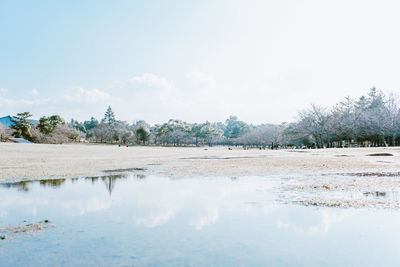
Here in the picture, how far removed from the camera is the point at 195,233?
5.40m

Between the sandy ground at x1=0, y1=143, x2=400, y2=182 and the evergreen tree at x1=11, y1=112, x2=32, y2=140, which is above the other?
the evergreen tree at x1=11, y1=112, x2=32, y2=140

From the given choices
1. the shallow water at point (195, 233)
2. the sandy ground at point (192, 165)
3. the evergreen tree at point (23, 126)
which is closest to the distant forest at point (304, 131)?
the evergreen tree at point (23, 126)

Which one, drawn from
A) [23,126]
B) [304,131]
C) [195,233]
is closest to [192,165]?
[195,233]

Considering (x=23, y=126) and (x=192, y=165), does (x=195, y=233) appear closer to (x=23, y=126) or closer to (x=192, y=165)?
(x=192, y=165)

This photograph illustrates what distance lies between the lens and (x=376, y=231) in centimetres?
541

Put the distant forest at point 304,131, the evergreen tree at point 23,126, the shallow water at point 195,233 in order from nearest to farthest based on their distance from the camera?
the shallow water at point 195,233
the distant forest at point 304,131
the evergreen tree at point 23,126

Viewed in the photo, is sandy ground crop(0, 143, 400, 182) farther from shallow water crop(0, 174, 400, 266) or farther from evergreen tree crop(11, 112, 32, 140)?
evergreen tree crop(11, 112, 32, 140)

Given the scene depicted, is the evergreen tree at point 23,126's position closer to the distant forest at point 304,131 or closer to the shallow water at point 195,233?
the distant forest at point 304,131

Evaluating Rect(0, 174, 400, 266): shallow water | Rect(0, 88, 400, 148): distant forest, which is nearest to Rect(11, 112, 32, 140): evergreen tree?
Rect(0, 88, 400, 148): distant forest

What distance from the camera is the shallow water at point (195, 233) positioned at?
4168 millimetres

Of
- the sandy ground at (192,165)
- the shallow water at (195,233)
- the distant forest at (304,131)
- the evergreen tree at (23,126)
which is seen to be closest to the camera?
the shallow water at (195,233)

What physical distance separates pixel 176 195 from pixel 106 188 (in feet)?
10.7

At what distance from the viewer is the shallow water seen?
4168 millimetres

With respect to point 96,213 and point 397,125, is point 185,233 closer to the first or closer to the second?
point 96,213
